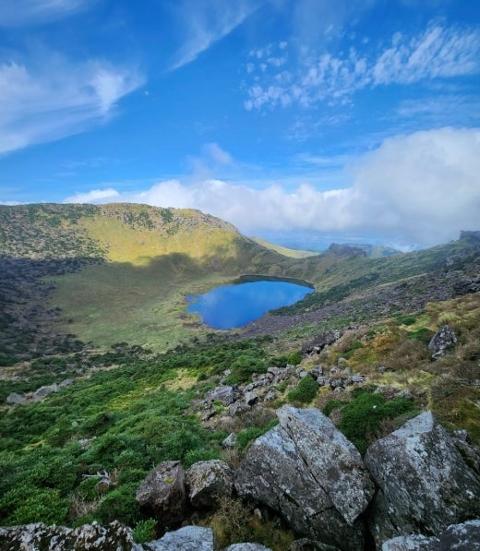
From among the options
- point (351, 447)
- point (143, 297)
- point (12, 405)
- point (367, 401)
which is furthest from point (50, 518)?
point (143, 297)

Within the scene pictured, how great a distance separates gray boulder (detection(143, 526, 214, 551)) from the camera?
675 centimetres

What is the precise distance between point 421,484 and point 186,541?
5.78m

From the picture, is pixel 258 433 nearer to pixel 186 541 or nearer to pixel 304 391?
pixel 304 391

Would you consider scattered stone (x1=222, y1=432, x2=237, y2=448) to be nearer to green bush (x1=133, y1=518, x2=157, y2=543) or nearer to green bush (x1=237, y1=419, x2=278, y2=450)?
green bush (x1=237, y1=419, x2=278, y2=450)

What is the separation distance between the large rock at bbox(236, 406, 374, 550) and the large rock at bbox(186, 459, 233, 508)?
445 mm

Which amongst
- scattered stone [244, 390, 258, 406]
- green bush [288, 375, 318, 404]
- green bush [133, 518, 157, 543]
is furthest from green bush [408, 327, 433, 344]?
green bush [133, 518, 157, 543]

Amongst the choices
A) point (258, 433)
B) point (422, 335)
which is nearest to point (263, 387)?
point (258, 433)

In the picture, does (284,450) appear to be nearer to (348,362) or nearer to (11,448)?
(348,362)

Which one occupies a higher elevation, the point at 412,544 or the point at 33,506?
the point at 412,544

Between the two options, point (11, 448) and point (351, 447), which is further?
point (11, 448)

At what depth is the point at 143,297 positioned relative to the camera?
7106 inches

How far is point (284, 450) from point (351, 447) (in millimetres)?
1976

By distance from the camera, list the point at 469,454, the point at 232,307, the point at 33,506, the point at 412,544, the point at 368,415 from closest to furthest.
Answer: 1. the point at 412,544
2. the point at 469,454
3. the point at 33,506
4. the point at 368,415
5. the point at 232,307

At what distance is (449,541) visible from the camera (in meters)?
5.80
